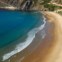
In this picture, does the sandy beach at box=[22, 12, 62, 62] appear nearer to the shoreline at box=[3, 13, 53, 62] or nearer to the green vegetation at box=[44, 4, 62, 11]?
the shoreline at box=[3, 13, 53, 62]

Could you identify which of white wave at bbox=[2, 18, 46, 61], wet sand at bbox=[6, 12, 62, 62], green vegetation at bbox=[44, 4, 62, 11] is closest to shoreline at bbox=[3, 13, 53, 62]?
wet sand at bbox=[6, 12, 62, 62]

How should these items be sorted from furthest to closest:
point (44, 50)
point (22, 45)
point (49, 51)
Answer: point (22, 45) → point (44, 50) → point (49, 51)

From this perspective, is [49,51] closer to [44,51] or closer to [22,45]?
[44,51]

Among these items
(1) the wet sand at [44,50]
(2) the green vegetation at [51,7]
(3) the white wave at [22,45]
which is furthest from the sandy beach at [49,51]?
(2) the green vegetation at [51,7]

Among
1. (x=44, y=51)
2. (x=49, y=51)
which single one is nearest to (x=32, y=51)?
(x=44, y=51)

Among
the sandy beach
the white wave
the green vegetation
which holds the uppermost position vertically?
the sandy beach

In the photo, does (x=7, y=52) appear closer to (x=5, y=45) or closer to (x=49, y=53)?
(x=5, y=45)

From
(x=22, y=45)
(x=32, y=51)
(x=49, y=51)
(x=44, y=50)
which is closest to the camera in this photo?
(x=49, y=51)

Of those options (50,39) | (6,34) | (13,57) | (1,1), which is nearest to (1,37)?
(6,34)

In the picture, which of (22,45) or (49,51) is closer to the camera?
(49,51)

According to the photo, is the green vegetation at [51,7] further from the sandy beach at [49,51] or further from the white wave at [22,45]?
the sandy beach at [49,51]

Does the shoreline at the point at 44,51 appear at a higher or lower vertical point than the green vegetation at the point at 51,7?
higher
